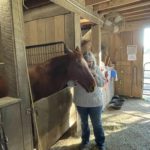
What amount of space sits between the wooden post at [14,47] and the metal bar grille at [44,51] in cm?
116

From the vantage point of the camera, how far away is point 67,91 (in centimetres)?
244

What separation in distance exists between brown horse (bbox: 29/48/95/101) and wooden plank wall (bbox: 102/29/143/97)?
3.34 metres

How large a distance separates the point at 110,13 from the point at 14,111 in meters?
2.90

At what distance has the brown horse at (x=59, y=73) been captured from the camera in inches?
74.3

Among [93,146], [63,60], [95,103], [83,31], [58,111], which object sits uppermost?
[83,31]

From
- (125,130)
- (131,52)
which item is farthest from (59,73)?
(131,52)

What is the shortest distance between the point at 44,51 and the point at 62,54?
1.02 feet

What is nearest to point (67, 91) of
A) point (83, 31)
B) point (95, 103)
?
point (95, 103)

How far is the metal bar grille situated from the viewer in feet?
7.98

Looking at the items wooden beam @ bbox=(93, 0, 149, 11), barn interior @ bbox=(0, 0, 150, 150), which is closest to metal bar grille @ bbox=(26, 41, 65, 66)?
barn interior @ bbox=(0, 0, 150, 150)

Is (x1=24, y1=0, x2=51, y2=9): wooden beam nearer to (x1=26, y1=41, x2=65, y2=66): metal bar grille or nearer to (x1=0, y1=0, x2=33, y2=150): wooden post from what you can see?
(x1=26, y1=41, x2=65, y2=66): metal bar grille

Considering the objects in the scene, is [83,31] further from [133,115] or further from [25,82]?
[25,82]

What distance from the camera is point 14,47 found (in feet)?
4.00

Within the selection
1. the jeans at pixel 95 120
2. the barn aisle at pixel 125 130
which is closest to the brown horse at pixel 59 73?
the jeans at pixel 95 120
